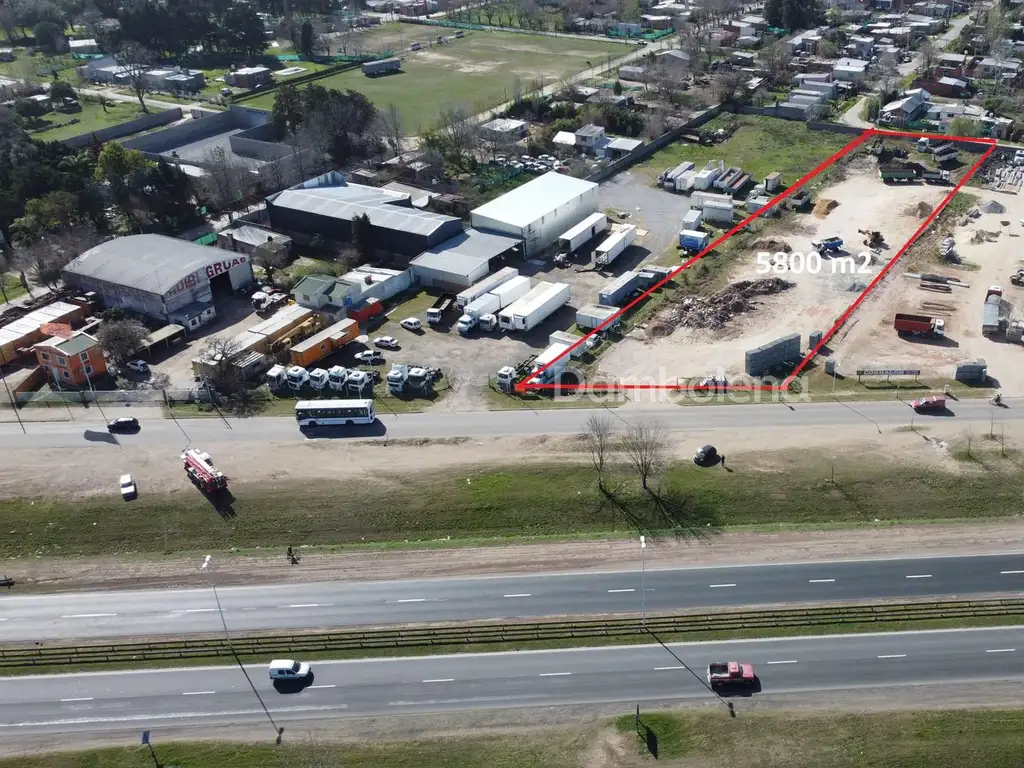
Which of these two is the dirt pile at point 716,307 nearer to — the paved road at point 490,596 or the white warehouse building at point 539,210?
the white warehouse building at point 539,210

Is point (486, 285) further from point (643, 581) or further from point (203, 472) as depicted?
point (643, 581)

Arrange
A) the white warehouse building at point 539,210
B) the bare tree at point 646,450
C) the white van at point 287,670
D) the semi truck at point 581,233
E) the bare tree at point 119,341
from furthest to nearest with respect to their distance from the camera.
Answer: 1. the white warehouse building at point 539,210
2. the semi truck at point 581,233
3. the bare tree at point 119,341
4. the bare tree at point 646,450
5. the white van at point 287,670

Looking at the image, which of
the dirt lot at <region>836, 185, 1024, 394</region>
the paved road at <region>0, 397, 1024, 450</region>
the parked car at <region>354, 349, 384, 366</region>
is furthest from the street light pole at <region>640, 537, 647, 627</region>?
the parked car at <region>354, 349, 384, 366</region>

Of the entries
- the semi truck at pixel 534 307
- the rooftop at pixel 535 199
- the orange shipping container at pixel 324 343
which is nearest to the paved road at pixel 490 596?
the orange shipping container at pixel 324 343

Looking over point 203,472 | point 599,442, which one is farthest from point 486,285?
point 203,472

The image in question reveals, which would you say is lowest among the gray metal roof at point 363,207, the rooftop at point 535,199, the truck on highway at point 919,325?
the truck on highway at point 919,325

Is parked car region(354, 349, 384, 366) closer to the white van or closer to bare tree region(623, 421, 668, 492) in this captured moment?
bare tree region(623, 421, 668, 492)
